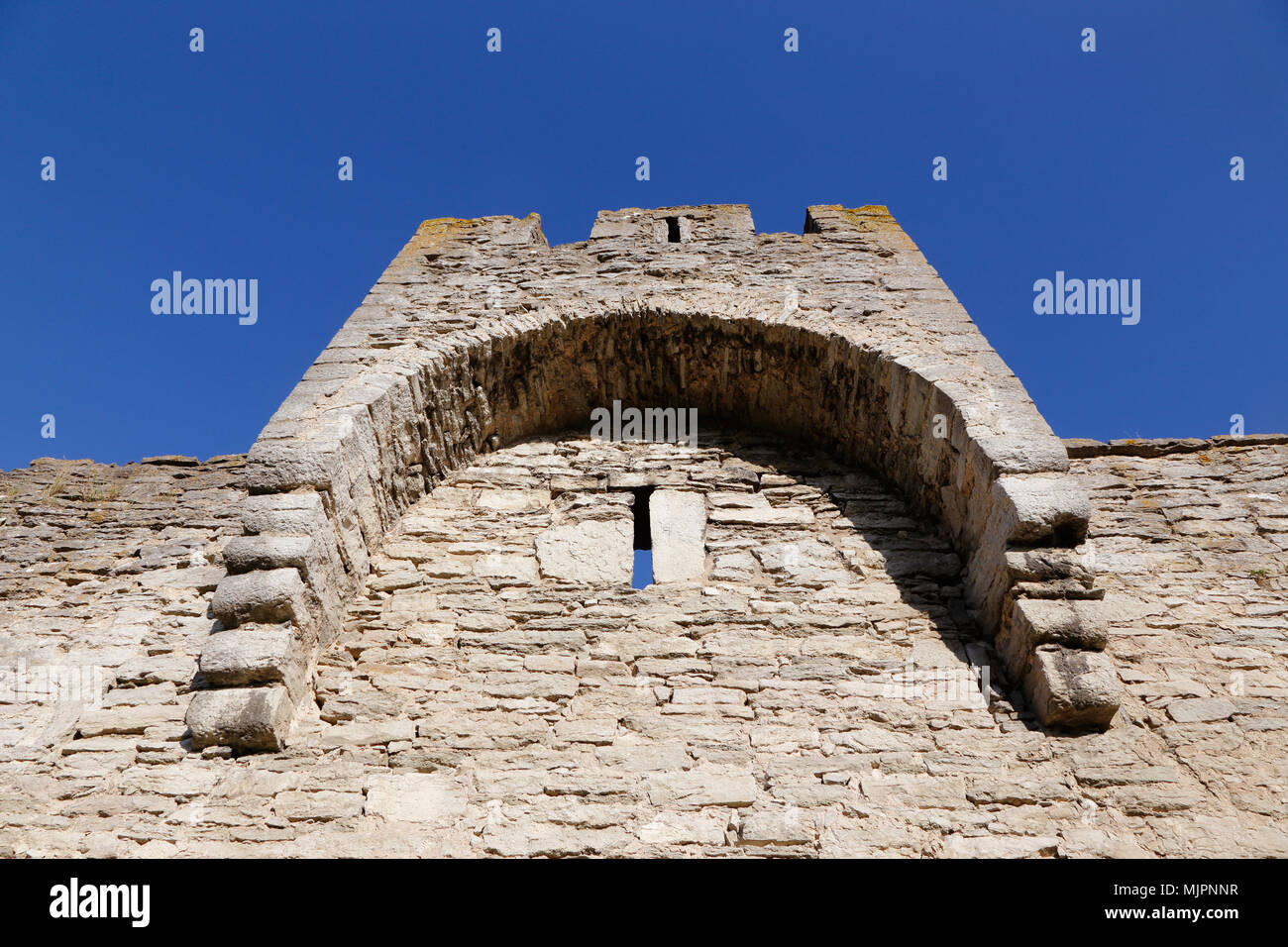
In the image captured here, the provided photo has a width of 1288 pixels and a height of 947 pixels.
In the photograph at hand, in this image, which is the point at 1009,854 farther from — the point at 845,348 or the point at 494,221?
the point at 494,221

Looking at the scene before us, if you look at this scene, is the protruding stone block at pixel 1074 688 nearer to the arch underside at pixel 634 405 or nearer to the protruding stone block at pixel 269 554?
the arch underside at pixel 634 405

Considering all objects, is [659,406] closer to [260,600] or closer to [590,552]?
[590,552]

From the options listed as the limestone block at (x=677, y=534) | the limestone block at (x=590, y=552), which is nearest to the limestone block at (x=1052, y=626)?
the limestone block at (x=677, y=534)

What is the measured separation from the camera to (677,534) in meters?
4.88

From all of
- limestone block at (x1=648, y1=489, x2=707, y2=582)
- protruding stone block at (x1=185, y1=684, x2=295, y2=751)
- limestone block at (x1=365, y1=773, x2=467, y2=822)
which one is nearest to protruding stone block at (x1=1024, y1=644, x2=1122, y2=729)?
limestone block at (x1=648, y1=489, x2=707, y2=582)

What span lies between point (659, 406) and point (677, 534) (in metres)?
1.29

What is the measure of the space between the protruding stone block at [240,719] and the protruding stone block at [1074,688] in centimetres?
309

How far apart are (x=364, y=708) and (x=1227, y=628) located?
4025mm

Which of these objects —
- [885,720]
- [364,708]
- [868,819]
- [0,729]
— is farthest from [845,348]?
[0,729]

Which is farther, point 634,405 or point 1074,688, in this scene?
point 634,405

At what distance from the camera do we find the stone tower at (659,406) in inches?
153

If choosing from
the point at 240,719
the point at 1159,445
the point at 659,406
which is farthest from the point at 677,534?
the point at 1159,445

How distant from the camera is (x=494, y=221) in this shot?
6.56 metres

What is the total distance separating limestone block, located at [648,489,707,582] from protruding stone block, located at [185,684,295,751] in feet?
6.13
